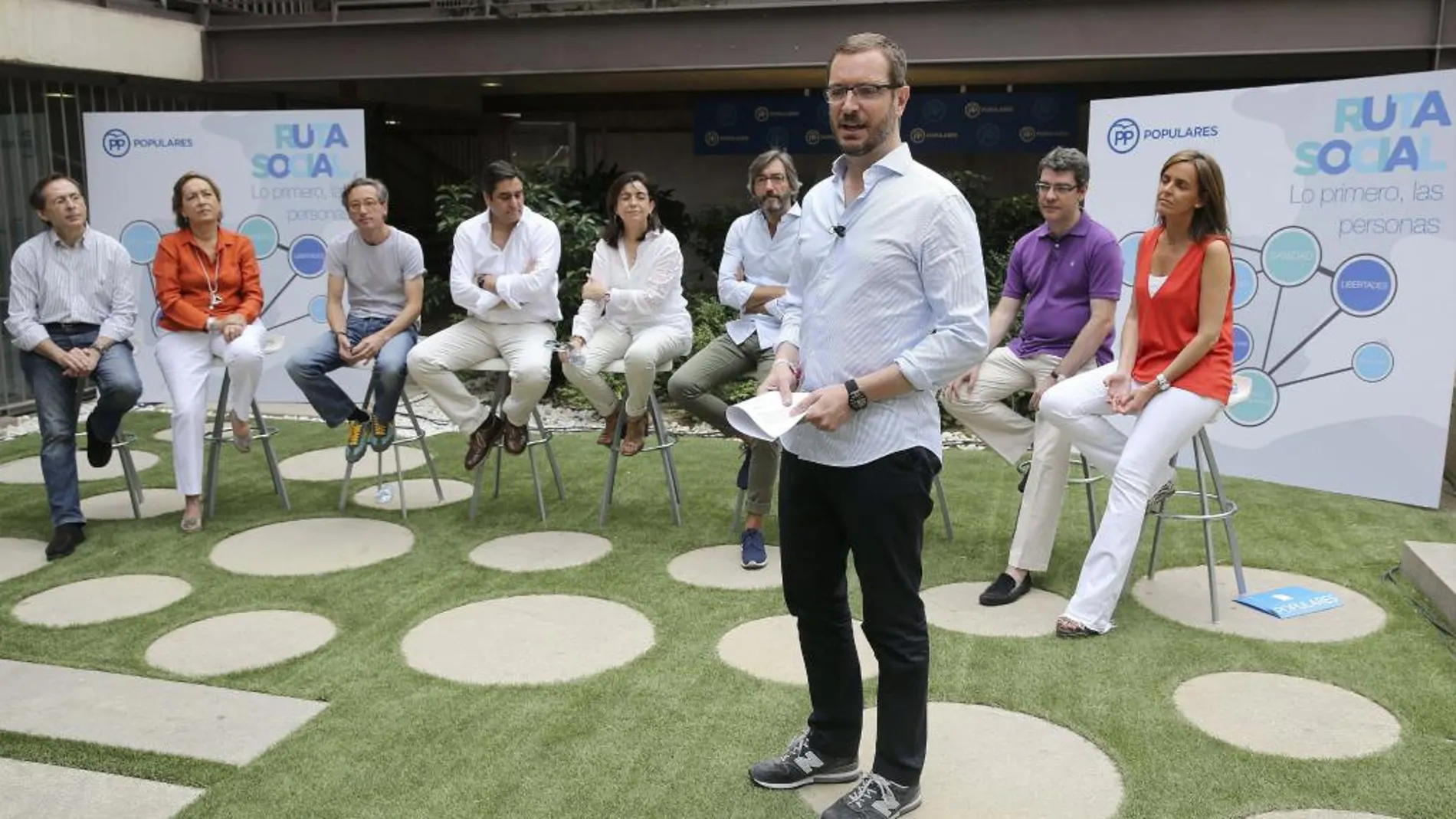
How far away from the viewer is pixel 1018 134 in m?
12.1

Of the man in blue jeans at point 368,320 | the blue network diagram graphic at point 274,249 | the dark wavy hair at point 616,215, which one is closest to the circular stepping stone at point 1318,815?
the dark wavy hair at point 616,215

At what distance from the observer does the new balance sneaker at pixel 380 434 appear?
528 cm

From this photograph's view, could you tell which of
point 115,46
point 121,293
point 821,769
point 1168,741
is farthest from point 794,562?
point 115,46

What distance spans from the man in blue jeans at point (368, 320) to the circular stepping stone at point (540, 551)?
832 millimetres

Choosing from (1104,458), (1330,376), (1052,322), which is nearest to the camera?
(1104,458)

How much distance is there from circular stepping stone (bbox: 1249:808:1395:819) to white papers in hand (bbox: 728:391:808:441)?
1.45 meters

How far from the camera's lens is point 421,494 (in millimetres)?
5844

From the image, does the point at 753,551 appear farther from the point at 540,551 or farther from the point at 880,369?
the point at 880,369

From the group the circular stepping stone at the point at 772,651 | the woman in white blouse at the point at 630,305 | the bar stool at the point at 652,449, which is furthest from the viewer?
the bar stool at the point at 652,449

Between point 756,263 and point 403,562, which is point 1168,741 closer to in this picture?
point 756,263

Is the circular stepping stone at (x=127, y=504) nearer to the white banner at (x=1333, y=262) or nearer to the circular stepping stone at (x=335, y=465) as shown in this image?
the circular stepping stone at (x=335, y=465)

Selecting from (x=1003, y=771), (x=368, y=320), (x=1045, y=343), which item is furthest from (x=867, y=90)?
(x=368, y=320)

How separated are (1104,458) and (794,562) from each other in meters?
1.86

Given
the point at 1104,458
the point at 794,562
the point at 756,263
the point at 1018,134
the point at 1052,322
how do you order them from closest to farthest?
the point at 794,562
the point at 1104,458
the point at 1052,322
the point at 756,263
the point at 1018,134
